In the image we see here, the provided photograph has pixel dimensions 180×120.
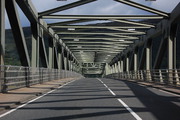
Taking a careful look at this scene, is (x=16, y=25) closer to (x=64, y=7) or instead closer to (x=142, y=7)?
(x=64, y=7)

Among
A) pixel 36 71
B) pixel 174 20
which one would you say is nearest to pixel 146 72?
pixel 174 20

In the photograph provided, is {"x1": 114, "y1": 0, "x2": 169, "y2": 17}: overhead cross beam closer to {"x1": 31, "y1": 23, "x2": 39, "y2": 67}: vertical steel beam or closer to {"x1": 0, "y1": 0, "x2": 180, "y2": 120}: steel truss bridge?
{"x1": 0, "y1": 0, "x2": 180, "y2": 120}: steel truss bridge

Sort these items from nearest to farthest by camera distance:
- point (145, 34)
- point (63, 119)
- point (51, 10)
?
point (63, 119) < point (51, 10) < point (145, 34)

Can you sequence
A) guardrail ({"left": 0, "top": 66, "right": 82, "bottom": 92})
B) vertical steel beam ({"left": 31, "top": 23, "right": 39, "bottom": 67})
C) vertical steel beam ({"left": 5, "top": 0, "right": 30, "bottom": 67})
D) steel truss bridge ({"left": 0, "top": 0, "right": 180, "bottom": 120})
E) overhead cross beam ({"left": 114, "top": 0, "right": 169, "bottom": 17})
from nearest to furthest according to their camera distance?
steel truss bridge ({"left": 0, "top": 0, "right": 180, "bottom": 120}), guardrail ({"left": 0, "top": 66, "right": 82, "bottom": 92}), vertical steel beam ({"left": 5, "top": 0, "right": 30, "bottom": 67}), overhead cross beam ({"left": 114, "top": 0, "right": 169, "bottom": 17}), vertical steel beam ({"left": 31, "top": 23, "right": 39, "bottom": 67})

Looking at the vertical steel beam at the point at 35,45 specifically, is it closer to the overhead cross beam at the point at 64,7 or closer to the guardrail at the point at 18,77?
the guardrail at the point at 18,77

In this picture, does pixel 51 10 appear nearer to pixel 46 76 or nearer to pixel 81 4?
pixel 81 4

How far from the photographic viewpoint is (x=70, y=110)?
9.08 metres

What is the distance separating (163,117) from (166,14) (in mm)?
17385

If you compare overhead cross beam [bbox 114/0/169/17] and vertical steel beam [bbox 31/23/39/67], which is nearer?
overhead cross beam [bbox 114/0/169/17]

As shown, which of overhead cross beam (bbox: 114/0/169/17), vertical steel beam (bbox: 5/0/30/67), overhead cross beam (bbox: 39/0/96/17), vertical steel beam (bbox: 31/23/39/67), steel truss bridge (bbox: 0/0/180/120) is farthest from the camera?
vertical steel beam (bbox: 31/23/39/67)

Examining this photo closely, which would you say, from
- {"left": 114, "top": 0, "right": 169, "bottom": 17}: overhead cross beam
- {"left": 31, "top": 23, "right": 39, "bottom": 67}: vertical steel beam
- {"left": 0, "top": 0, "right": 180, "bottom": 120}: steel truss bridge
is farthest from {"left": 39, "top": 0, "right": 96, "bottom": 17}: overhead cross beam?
{"left": 114, "top": 0, "right": 169, "bottom": 17}: overhead cross beam

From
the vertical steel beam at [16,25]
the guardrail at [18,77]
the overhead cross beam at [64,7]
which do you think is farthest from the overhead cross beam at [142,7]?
the vertical steel beam at [16,25]

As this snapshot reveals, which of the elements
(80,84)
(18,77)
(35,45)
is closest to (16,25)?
(18,77)

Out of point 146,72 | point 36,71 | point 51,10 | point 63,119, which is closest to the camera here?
point 63,119
